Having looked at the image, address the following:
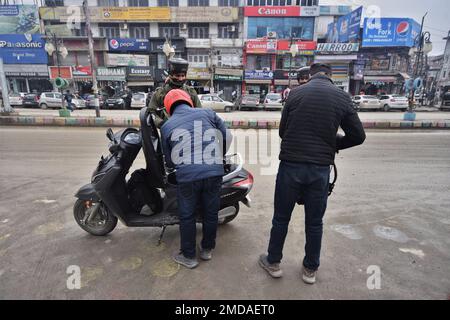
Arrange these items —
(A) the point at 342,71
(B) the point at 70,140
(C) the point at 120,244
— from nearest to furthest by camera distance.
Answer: (C) the point at 120,244 → (B) the point at 70,140 → (A) the point at 342,71

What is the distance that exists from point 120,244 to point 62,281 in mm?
676

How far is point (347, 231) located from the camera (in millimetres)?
3297

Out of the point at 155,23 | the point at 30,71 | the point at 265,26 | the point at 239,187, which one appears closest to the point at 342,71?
the point at 265,26

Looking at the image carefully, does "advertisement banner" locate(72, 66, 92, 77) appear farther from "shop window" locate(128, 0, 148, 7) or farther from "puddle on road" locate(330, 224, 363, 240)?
"puddle on road" locate(330, 224, 363, 240)

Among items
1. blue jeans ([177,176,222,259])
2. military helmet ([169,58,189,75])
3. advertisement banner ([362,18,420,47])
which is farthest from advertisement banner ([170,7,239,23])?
blue jeans ([177,176,222,259])

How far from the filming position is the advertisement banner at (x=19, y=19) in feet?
101

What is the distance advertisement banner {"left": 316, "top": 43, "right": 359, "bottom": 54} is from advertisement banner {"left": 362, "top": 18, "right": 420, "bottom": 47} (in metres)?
1.26

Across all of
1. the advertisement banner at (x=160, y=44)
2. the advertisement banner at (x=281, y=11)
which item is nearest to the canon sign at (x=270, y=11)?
the advertisement banner at (x=281, y=11)

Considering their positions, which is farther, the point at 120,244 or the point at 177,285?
the point at 120,244

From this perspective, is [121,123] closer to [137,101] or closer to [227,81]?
[137,101]

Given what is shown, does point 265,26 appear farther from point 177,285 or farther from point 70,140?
point 177,285

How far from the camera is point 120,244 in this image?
9.88 ft

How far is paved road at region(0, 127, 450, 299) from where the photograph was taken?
2.32 meters

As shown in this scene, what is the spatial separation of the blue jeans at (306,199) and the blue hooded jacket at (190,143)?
0.61 m
